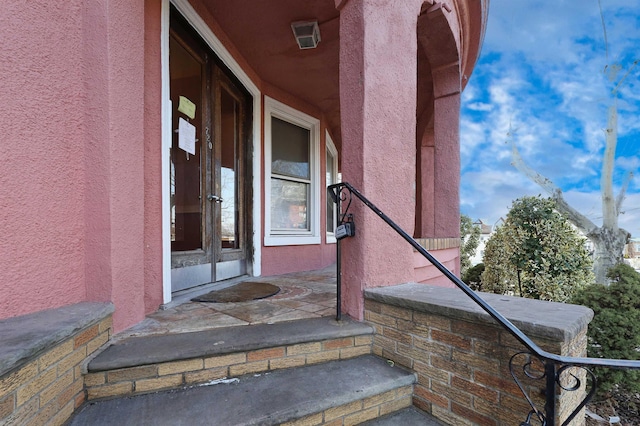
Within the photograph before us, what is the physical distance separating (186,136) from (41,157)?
1.15 m

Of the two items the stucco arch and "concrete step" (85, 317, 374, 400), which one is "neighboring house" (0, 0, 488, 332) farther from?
"concrete step" (85, 317, 374, 400)

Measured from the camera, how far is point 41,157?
1.28 metres

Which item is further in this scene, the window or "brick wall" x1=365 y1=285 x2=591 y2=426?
the window

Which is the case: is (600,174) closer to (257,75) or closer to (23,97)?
(257,75)

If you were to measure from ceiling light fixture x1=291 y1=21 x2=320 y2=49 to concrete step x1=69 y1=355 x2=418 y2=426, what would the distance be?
263cm

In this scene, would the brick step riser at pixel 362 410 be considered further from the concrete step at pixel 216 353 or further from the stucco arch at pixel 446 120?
the stucco arch at pixel 446 120

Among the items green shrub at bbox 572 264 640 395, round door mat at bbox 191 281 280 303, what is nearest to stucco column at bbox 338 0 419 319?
round door mat at bbox 191 281 280 303

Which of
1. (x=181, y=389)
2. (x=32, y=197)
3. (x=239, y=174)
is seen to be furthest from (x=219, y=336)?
(x=239, y=174)

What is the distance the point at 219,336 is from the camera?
4.98 feet

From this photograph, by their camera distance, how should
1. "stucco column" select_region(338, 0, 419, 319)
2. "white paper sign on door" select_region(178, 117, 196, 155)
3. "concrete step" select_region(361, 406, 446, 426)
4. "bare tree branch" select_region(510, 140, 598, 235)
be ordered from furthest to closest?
"bare tree branch" select_region(510, 140, 598, 235) → "white paper sign on door" select_region(178, 117, 196, 155) → "stucco column" select_region(338, 0, 419, 319) → "concrete step" select_region(361, 406, 446, 426)

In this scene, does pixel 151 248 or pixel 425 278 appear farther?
pixel 425 278

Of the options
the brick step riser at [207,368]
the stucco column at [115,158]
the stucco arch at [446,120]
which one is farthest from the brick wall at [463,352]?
the stucco arch at [446,120]

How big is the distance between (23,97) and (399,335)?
2.06 m

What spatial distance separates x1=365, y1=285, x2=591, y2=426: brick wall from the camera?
3.79 ft
